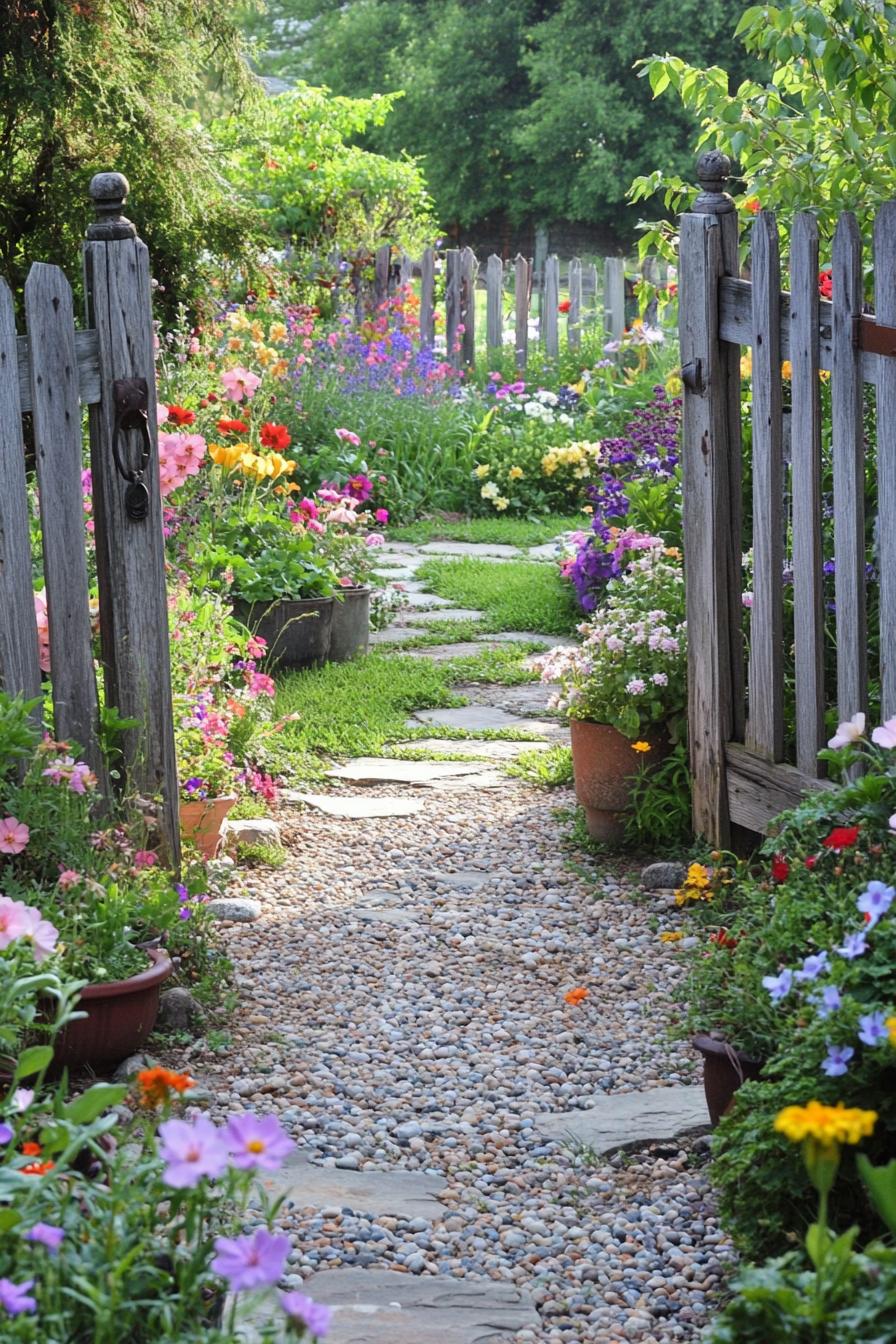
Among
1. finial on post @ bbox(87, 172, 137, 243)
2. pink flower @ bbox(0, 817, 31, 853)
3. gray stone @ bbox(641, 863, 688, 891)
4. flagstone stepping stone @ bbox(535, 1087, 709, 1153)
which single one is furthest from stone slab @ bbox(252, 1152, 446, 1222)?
finial on post @ bbox(87, 172, 137, 243)

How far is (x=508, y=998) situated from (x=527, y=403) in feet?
26.0

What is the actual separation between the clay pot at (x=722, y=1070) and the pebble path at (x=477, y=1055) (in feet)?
0.43

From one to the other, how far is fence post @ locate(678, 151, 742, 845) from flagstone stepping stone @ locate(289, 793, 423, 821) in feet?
3.53

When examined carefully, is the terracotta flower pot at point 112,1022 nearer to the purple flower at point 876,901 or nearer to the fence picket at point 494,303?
the purple flower at point 876,901

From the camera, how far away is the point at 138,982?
295cm

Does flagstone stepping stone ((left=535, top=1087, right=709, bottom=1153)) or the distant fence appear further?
the distant fence

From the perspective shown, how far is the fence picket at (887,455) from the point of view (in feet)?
10.5

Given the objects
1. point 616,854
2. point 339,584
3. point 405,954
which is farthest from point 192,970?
point 339,584

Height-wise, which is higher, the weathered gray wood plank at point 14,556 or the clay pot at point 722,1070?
the weathered gray wood plank at point 14,556

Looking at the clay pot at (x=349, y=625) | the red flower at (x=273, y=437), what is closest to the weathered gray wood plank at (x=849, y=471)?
the red flower at (x=273, y=437)

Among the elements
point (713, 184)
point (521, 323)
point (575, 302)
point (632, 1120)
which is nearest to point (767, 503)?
point (713, 184)

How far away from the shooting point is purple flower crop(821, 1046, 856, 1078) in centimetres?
190

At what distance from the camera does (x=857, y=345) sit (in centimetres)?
335

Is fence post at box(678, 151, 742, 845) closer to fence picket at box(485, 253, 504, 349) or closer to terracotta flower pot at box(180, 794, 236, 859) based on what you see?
terracotta flower pot at box(180, 794, 236, 859)
